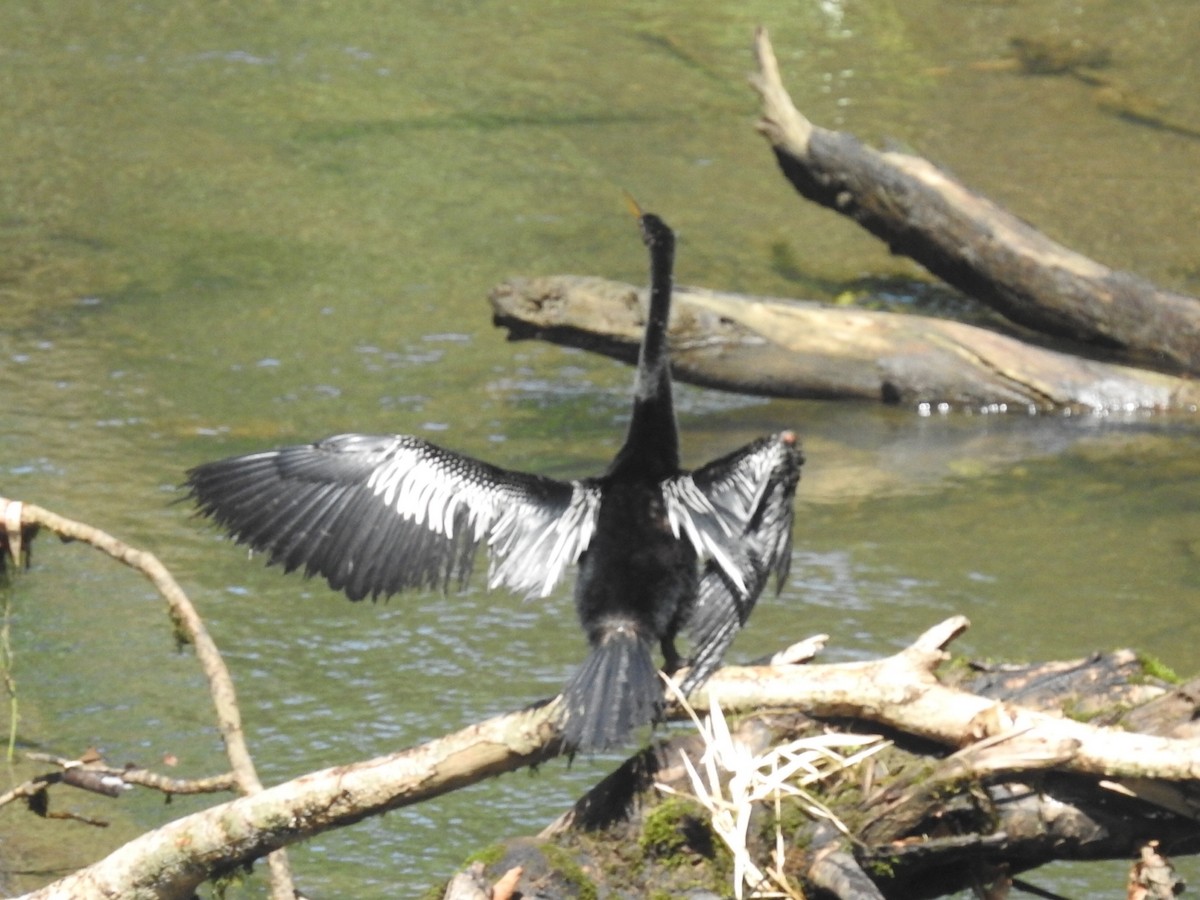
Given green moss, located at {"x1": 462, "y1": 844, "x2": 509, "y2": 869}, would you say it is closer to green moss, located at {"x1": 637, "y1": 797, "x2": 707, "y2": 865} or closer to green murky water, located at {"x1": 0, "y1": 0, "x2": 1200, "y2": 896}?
green moss, located at {"x1": 637, "y1": 797, "x2": 707, "y2": 865}

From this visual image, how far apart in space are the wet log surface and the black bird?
0.32 metres

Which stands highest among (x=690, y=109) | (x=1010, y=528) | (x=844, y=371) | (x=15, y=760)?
(x=690, y=109)

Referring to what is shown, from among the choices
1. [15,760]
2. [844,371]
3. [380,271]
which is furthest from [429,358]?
[15,760]

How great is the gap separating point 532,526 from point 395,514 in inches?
11.0

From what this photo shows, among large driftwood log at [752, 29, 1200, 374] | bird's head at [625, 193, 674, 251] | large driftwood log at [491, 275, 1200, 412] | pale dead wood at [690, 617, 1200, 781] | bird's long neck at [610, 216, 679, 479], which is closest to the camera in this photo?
pale dead wood at [690, 617, 1200, 781]

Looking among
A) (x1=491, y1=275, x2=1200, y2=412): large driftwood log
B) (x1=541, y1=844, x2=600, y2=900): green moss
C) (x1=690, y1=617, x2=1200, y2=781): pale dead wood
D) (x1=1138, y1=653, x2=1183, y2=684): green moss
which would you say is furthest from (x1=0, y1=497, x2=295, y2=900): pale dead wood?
(x1=491, y1=275, x2=1200, y2=412): large driftwood log

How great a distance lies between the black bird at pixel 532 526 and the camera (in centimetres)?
358

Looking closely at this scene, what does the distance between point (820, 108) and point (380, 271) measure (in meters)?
3.22

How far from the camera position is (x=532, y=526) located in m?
3.63

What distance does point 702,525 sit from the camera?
362 cm

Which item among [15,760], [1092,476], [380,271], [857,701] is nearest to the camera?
[857,701]

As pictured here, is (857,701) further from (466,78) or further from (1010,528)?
(466,78)

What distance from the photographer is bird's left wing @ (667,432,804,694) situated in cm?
358

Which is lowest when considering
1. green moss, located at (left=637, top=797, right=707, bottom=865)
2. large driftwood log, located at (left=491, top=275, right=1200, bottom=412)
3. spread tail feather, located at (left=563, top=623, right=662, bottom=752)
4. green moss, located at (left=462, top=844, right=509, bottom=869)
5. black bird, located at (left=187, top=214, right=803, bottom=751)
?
green moss, located at (left=462, top=844, right=509, bottom=869)
